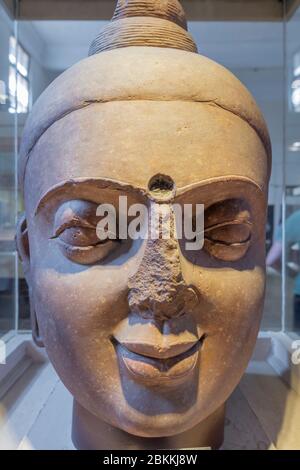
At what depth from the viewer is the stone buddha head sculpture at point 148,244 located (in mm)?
1134

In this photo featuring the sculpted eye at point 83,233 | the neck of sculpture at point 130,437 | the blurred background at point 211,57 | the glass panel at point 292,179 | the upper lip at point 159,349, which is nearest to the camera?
the upper lip at point 159,349

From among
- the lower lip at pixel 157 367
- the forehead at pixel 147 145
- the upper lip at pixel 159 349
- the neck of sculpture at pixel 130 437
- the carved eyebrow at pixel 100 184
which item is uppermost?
the forehead at pixel 147 145

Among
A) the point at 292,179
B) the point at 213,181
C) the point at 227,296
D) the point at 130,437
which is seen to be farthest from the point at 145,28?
the point at 130,437

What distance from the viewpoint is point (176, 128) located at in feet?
3.92

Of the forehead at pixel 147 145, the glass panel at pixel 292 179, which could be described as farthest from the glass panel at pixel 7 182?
the glass panel at pixel 292 179

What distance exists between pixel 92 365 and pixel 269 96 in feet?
5.82

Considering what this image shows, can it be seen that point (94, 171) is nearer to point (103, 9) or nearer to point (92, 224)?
point (92, 224)

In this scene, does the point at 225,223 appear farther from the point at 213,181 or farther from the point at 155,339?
the point at 155,339

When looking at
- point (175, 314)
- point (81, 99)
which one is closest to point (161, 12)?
point (81, 99)

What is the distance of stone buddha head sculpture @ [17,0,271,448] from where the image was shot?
1134 millimetres

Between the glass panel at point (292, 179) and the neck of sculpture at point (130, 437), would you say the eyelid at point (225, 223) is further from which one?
the glass panel at point (292, 179)

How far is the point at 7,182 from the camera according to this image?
2.29 meters

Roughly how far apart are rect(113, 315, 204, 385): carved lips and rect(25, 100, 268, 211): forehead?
1.26 feet

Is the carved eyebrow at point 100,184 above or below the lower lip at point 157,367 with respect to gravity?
above
